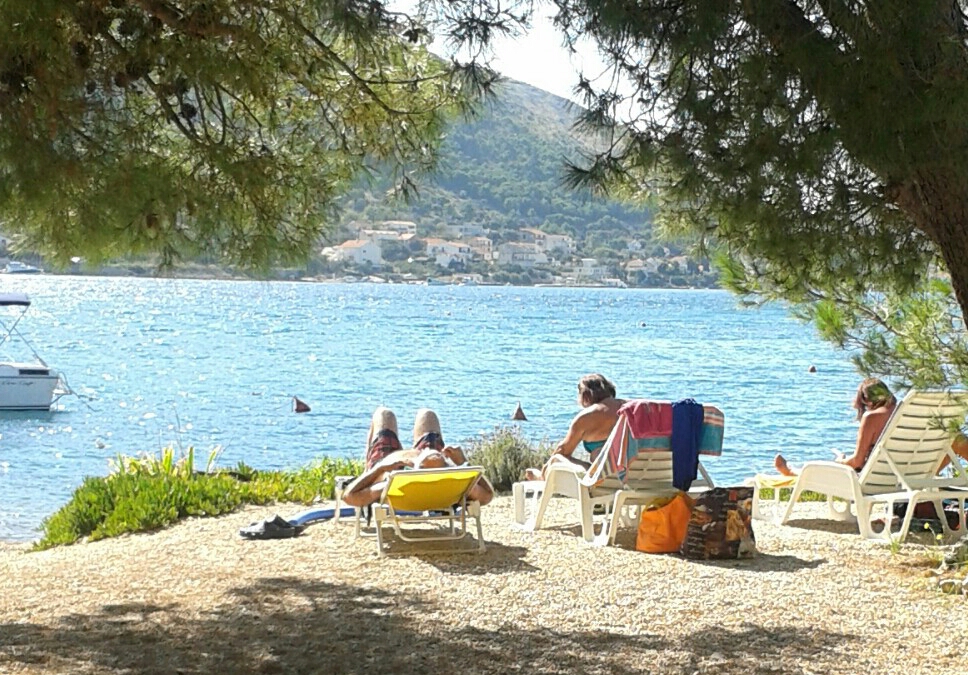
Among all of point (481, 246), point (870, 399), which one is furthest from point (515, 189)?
point (870, 399)

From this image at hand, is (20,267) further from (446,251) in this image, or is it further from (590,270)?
(590,270)

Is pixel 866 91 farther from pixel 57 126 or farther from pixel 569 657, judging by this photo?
pixel 57 126

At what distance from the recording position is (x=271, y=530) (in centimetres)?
730

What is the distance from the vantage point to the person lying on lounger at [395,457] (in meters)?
6.85

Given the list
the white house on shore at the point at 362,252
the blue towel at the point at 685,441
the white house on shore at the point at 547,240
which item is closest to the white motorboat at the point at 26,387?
the blue towel at the point at 685,441

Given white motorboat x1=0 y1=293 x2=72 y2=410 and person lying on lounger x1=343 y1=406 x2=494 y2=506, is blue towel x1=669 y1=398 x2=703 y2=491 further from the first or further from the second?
white motorboat x1=0 y1=293 x2=72 y2=410

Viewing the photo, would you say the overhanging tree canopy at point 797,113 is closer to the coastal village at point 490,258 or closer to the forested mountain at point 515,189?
the forested mountain at point 515,189

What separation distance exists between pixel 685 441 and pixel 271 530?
259cm

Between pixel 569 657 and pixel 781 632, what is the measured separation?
99cm

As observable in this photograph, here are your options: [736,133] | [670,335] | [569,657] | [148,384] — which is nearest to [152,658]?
[569,657]

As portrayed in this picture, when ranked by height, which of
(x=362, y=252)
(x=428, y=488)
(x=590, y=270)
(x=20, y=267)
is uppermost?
(x=590, y=270)

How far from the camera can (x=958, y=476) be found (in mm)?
7730

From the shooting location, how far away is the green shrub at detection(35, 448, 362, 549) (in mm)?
8336

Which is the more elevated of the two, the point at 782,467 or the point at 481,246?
the point at 481,246
